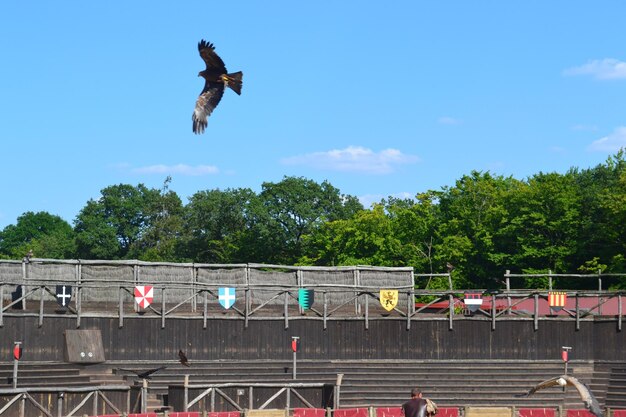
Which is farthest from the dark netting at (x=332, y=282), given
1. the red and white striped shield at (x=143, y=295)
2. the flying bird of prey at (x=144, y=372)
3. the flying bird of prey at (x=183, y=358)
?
the flying bird of prey at (x=144, y=372)

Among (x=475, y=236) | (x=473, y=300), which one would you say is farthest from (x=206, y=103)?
(x=475, y=236)

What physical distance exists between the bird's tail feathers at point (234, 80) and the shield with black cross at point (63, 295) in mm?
13017

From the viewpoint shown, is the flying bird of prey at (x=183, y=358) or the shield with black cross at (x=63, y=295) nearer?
the flying bird of prey at (x=183, y=358)

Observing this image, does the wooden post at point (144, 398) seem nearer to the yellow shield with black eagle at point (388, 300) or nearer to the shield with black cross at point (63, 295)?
the shield with black cross at point (63, 295)

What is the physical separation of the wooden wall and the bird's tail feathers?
13507 mm

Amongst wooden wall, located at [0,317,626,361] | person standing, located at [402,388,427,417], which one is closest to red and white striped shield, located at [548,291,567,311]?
wooden wall, located at [0,317,626,361]

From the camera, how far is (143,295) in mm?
39969

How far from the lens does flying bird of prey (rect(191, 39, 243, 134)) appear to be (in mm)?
29823

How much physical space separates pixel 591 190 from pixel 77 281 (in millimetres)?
51611

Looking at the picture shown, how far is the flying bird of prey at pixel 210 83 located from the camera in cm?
2982

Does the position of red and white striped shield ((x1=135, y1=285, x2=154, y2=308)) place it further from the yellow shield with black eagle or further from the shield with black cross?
the yellow shield with black eagle

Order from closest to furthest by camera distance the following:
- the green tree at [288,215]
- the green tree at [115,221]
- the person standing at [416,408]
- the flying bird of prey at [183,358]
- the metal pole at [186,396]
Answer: the person standing at [416,408] < the metal pole at [186,396] < the flying bird of prey at [183,358] < the green tree at [288,215] < the green tree at [115,221]

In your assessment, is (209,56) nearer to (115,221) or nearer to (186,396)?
(186,396)

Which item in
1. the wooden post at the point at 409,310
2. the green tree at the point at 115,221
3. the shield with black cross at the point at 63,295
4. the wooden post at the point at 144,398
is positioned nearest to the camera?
the wooden post at the point at 144,398
